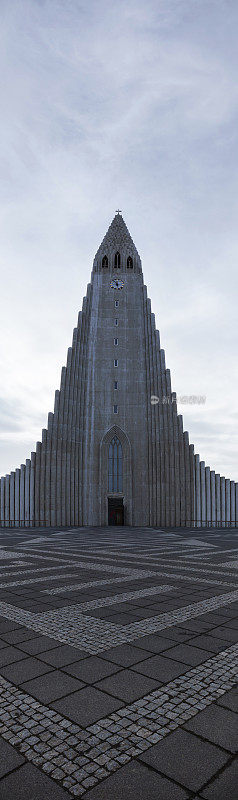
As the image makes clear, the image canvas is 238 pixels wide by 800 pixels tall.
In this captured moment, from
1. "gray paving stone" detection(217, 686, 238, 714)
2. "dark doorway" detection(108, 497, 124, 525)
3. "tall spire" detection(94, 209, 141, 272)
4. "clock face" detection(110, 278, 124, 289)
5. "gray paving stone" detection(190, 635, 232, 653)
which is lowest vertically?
"dark doorway" detection(108, 497, 124, 525)

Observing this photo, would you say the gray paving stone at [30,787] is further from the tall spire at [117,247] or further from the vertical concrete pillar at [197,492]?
the tall spire at [117,247]

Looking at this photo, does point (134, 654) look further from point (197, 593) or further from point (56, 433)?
point (56, 433)

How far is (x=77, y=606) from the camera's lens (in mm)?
8750

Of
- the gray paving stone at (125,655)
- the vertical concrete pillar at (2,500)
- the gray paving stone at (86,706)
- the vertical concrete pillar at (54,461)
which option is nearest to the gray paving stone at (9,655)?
the gray paving stone at (125,655)

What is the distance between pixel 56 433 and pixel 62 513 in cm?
868

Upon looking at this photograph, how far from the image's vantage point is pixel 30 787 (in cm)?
342

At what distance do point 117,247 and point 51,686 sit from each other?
58946 mm

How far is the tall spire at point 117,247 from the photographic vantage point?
58.9 m

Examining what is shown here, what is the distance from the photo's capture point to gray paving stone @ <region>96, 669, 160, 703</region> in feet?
16.1

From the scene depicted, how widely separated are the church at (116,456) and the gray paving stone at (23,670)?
44974 mm

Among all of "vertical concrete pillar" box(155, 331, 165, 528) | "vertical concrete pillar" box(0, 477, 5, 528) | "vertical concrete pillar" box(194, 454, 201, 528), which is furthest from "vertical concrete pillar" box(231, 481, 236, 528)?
"vertical concrete pillar" box(0, 477, 5, 528)

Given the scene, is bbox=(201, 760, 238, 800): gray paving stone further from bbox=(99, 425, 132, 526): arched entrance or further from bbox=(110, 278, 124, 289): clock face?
bbox=(110, 278, 124, 289): clock face

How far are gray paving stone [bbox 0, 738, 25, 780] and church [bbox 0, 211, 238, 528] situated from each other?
4691 cm

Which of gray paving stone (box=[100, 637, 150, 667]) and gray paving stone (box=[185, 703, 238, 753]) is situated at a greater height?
gray paving stone (box=[185, 703, 238, 753])
